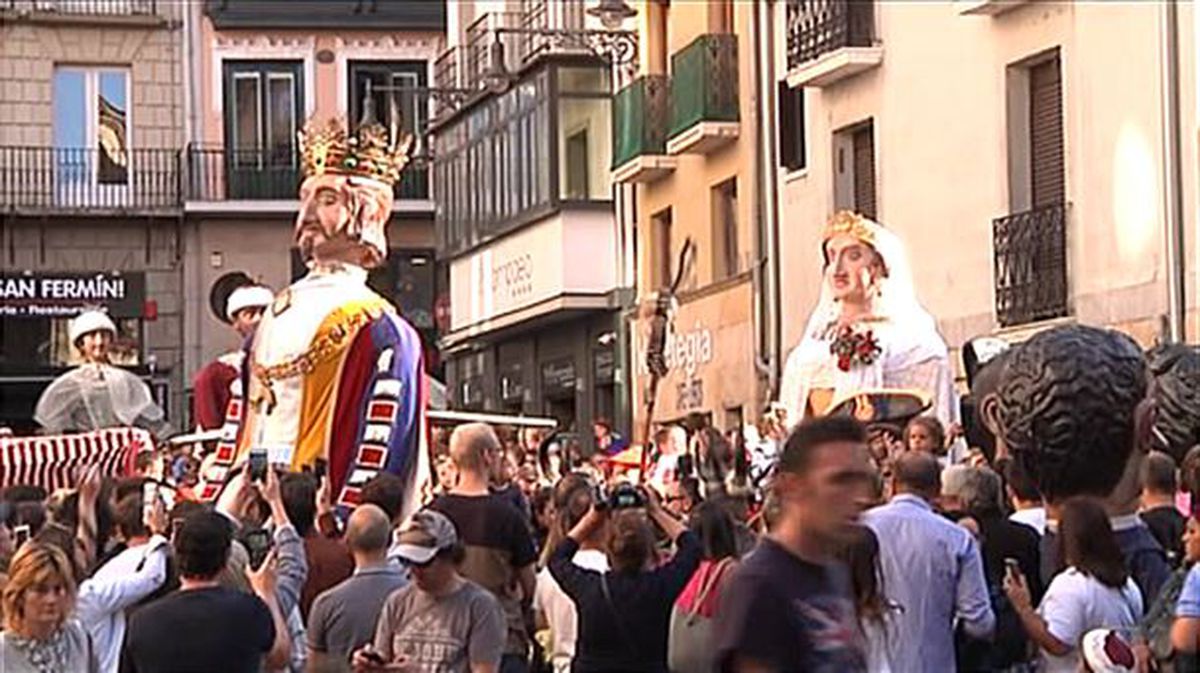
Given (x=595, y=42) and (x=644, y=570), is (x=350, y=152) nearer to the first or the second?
(x=644, y=570)

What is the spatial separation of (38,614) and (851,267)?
23.1 feet

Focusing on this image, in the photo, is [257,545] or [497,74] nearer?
[257,545]

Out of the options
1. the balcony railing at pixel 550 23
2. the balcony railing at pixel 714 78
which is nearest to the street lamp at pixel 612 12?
the balcony railing at pixel 550 23

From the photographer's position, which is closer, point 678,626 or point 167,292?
point 678,626

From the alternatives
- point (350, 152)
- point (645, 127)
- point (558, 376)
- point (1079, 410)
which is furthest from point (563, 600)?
point (558, 376)

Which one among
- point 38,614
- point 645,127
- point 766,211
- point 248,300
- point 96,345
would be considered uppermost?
point 645,127

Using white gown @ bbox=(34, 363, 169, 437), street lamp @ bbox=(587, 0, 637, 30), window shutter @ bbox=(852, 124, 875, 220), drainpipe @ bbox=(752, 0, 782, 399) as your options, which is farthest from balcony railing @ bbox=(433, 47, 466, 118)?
white gown @ bbox=(34, 363, 169, 437)

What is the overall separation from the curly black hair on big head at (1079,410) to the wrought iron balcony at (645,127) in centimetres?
2156

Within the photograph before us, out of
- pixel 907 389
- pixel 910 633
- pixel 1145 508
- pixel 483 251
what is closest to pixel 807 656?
pixel 910 633

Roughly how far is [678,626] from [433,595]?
856mm

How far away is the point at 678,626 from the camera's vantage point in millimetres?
10578

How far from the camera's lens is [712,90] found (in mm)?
30219

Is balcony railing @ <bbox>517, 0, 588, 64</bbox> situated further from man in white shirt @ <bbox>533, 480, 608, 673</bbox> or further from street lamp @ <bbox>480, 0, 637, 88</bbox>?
man in white shirt @ <bbox>533, 480, 608, 673</bbox>

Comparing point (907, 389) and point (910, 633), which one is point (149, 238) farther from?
point (910, 633)
